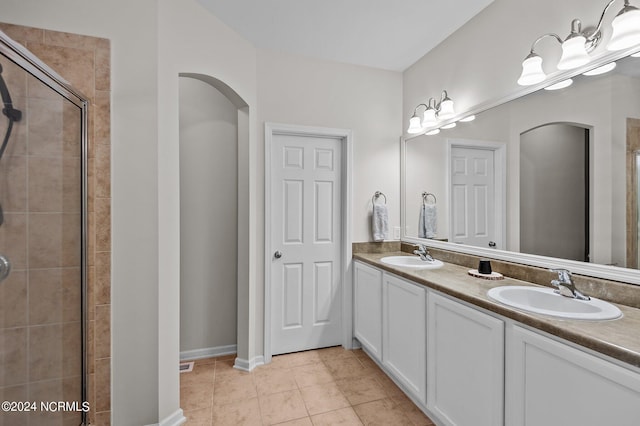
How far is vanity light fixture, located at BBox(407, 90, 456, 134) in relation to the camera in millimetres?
2240

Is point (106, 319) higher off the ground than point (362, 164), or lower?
lower

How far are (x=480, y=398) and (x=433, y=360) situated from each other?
1.12 ft

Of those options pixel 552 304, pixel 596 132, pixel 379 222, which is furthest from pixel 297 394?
pixel 596 132

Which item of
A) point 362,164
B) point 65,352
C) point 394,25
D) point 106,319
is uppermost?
point 394,25

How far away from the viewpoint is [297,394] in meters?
2.03

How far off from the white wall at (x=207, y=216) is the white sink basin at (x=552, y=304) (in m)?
2.03

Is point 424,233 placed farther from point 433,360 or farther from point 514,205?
point 433,360

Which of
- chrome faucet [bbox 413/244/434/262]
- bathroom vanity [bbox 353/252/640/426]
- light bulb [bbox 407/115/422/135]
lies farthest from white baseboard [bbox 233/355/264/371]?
light bulb [bbox 407/115/422/135]

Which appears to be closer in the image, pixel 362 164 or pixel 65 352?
pixel 65 352

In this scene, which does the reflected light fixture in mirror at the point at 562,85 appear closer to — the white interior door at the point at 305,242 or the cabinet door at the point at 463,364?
the cabinet door at the point at 463,364

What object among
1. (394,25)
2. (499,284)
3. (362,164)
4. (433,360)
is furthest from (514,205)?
(394,25)

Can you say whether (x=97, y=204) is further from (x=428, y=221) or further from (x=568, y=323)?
(x=428, y=221)

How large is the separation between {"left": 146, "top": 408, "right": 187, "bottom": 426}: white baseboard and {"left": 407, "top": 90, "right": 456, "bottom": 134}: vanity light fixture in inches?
107

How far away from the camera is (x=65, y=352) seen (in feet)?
4.75
